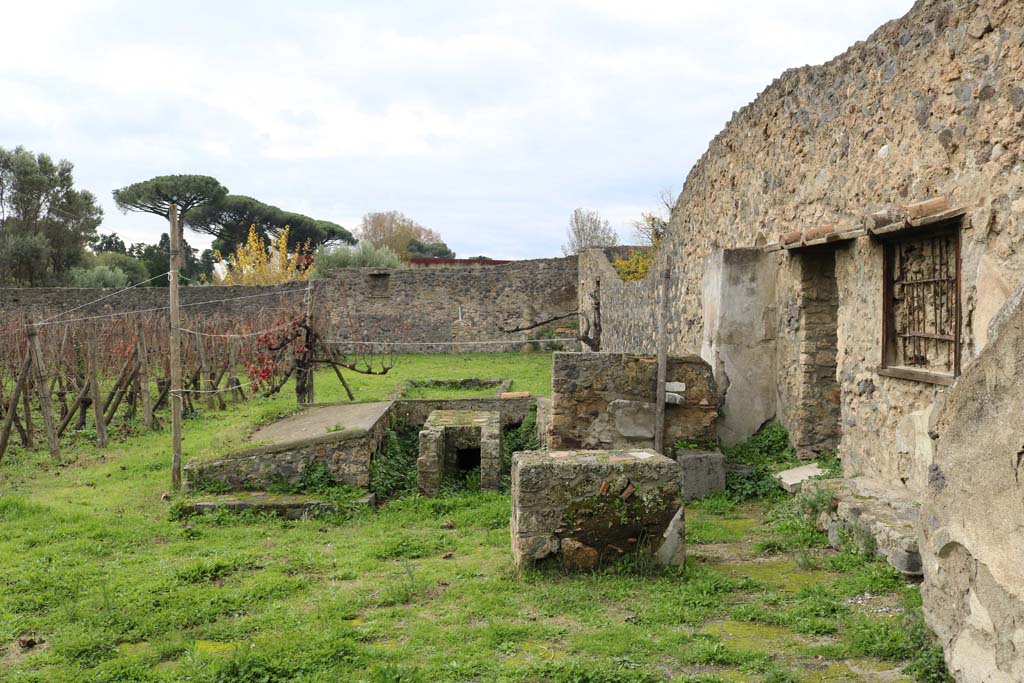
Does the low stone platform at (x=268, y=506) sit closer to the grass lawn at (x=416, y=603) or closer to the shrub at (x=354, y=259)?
the grass lawn at (x=416, y=603)

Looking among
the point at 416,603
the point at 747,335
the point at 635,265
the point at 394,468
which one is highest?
the point at 635,265

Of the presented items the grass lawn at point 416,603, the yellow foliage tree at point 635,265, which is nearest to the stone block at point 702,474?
the grass lawn at point 416,603

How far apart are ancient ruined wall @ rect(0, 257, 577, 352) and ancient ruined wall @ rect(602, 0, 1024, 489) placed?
54.3ft

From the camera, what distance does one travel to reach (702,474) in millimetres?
7383

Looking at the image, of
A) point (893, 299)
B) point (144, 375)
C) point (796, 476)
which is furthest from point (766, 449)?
point (144, 375)

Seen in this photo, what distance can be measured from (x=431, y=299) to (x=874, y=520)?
2228 cm

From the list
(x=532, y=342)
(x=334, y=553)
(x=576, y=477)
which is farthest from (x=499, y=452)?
(x=532, y=342)

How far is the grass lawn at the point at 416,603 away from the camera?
3713 mm

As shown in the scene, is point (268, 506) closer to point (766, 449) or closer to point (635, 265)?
point (766, 449)

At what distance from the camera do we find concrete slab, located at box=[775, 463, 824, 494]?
6.88 meters

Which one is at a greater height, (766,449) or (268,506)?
(766,449)

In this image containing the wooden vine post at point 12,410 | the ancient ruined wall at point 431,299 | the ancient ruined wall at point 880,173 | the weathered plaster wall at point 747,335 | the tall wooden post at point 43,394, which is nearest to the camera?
the ancient ruined wall at point 880,173

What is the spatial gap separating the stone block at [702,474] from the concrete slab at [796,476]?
0.52 metres

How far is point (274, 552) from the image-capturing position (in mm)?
5953
